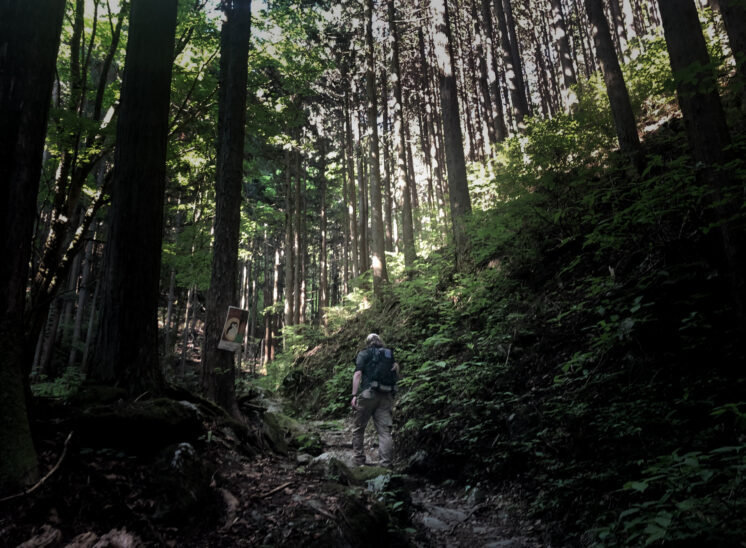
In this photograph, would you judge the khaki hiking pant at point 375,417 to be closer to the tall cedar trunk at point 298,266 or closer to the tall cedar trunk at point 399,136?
the tall cedar trunk at point 399,136

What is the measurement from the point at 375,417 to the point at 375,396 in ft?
1.16

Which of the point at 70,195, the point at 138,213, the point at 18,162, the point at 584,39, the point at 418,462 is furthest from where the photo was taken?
the point at 584,39

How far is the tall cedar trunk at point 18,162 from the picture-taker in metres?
2.67

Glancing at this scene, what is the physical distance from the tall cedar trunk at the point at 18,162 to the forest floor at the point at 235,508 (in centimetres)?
37

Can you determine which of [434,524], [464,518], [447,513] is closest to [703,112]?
[464,518]

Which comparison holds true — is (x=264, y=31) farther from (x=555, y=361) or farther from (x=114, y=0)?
(x=555, y=361)

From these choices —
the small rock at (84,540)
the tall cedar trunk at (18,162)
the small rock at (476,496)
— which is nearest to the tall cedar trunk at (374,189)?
the small rock at (476,496)

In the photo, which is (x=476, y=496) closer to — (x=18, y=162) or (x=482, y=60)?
(x=18, y=162)

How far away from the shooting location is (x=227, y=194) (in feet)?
23.2

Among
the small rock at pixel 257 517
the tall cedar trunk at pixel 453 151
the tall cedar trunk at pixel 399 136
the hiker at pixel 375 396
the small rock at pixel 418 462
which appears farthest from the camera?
the tall cedar trunk at pixel 399 136

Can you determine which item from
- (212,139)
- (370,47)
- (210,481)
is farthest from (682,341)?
(370,47)

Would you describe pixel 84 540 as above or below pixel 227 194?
below

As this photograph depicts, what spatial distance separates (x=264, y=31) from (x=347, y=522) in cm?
1152

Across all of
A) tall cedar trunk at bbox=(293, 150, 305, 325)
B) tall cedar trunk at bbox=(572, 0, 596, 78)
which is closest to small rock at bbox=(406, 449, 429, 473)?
tall cedar trunk at bbox=(293, 150, 305, 325)
